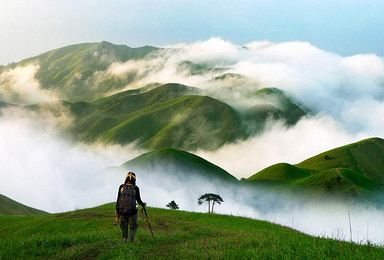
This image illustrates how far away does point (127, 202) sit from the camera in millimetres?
16781

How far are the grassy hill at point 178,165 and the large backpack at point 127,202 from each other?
165 meters

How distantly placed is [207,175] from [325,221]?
5930 centimetres

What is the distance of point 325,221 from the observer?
495 ft

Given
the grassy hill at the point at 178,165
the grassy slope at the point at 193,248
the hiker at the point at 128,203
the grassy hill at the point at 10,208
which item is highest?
the grassy hill at the point at 178,165

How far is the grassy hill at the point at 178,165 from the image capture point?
18238cm

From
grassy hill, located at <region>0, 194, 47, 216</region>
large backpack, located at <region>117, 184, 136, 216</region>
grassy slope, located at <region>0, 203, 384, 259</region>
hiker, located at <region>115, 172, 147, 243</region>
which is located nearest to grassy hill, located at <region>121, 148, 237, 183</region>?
grassy hill, located at <region>0, 194, 47, 216</region>

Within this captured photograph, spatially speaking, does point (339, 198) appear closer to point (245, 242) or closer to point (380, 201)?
point (380, 201)

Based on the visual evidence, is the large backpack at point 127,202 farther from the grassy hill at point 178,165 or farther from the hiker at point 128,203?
the grassy hill at point 178,165

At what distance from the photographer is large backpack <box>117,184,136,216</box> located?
16719 mm

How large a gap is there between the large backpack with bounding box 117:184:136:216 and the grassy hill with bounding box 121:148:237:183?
16504 cm

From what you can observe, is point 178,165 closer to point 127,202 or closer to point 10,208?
point 10,208

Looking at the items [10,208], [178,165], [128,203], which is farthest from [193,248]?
[178,165]

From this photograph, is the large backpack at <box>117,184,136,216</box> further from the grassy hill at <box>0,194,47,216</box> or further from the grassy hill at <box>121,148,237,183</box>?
the grassy hill at <box>121,148,237,183</box>

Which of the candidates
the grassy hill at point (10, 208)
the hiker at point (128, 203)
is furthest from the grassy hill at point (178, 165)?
the hiker at point (128, 203)
